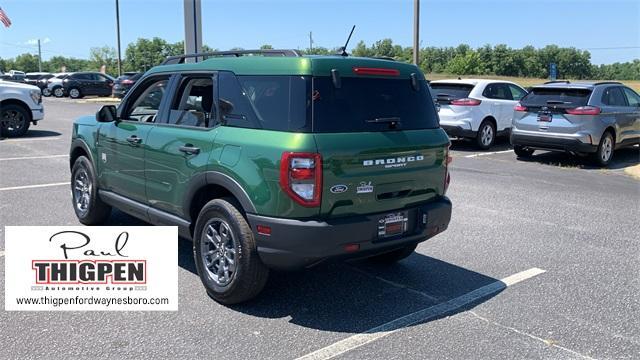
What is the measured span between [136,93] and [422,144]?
2888mm

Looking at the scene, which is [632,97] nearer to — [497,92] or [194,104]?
[497,92]

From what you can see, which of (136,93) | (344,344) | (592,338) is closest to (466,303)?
(592,338)

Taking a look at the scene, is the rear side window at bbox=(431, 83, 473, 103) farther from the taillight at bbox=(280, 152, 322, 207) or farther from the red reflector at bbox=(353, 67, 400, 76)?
the taillight at bbox=(280, 152, 322, 207)

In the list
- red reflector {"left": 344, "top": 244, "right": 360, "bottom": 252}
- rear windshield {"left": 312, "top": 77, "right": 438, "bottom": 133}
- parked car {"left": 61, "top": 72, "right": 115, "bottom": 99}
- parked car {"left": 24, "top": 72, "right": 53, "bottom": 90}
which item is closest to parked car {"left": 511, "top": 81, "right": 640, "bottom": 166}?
rear windshield {"left": 312, "top": 77, "right": 438, "bottom": 133}

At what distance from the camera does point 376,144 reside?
13.6 feet

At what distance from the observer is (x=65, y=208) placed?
284 inches

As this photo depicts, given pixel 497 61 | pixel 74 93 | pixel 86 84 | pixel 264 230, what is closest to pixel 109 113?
pixel 264 230

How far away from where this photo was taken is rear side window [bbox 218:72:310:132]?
3926 millimetres

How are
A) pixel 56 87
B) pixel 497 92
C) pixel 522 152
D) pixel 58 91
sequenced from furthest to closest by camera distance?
pixel 58 91, pixel 56 87, pixel 497 92, pixel 522 152

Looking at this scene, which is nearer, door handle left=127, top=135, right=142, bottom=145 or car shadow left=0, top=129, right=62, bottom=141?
door handle left=127, top=135, right=142, bottom=145

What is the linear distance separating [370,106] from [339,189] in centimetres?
74

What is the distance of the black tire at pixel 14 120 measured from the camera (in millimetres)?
14555

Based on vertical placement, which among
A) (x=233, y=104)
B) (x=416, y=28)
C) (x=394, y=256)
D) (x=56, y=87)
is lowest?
(x=394, y=256)

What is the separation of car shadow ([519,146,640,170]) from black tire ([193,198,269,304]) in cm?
950
